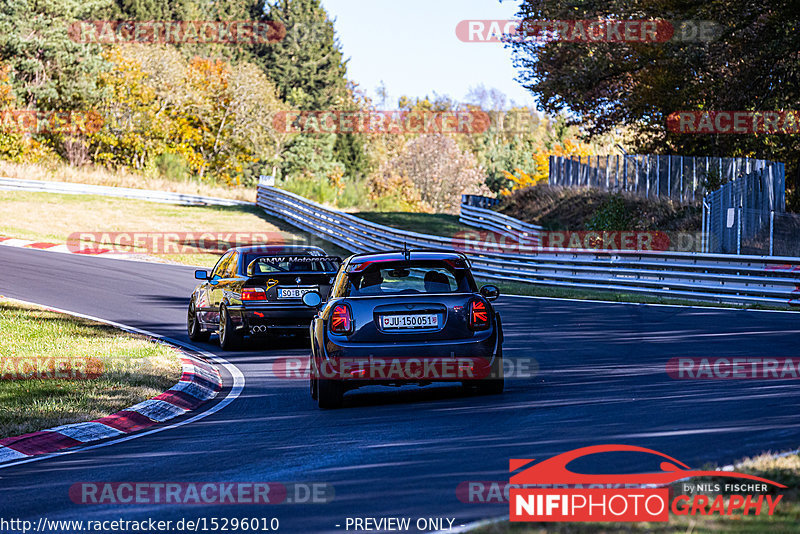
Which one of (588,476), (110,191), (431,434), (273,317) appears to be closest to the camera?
(588,476)

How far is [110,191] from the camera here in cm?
4647

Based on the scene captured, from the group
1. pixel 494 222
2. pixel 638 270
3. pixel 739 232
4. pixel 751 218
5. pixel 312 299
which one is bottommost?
pixel 638 270

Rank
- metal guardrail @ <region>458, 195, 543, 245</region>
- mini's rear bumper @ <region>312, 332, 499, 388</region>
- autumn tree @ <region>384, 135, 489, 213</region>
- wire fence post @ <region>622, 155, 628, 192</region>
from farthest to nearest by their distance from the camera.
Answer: autumn tree @ <region>384, 135, 489, 213</region> < metal guardrail @ <region>458, 195, 543, 245</region> < wire fence post @ <region>622, 155, 628, 192</region> < mini's rear bumper @ <region>312, 332, 499, 388</region>

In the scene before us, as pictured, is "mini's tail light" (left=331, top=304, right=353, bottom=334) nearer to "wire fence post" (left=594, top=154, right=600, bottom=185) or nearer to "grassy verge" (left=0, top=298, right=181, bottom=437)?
"grassy verge" (left=0, top=298, right=181, bottom=437)

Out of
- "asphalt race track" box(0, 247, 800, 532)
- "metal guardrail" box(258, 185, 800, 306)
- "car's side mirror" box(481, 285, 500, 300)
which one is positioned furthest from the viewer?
"metal guardrail" box(258, 185, 800, 306)

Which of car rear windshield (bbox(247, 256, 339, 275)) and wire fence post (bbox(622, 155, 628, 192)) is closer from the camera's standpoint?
car rear windshield (bbox(247, 256, 339, 275))

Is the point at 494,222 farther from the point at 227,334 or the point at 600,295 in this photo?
the point at 227,334

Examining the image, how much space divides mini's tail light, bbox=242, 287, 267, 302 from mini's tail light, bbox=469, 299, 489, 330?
5777mm

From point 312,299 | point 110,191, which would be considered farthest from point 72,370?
point 110,191

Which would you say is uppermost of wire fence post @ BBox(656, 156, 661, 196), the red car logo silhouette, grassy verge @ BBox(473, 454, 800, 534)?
wire fence post @ BBox(656, 156, 661, 196)

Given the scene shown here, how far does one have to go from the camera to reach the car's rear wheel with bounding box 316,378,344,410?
10031 mm

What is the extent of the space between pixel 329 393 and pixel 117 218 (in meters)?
32.1

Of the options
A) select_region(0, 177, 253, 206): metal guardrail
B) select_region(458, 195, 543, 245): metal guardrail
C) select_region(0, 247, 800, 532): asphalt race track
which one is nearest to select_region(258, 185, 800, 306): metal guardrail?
select_region(458, 195, 543, 245): metal guardrail

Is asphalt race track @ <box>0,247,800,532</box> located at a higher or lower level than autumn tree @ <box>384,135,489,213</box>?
lower
